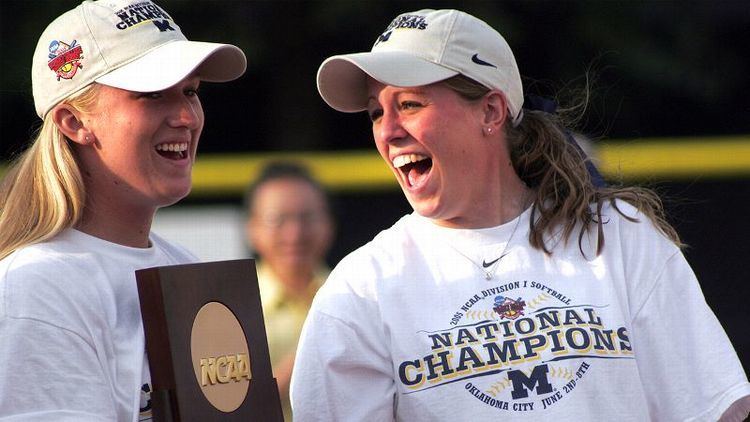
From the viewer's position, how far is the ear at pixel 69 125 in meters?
3.01

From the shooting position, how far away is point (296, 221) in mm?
5887

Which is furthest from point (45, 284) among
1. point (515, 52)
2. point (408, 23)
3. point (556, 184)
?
point (515, 52)

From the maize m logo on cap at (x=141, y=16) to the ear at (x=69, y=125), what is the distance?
0.23 m

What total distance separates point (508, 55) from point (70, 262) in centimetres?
132

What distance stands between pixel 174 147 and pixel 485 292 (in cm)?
85

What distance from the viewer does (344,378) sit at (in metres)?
3.21

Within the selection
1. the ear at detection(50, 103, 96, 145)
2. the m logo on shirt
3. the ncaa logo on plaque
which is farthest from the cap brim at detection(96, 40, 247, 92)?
the m logo on shirt

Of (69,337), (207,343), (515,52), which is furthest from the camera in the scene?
(515,52)

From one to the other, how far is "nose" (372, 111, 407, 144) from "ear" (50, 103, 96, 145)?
0.74 meters

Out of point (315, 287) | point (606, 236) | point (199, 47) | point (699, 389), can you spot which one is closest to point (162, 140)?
point (199, 47)

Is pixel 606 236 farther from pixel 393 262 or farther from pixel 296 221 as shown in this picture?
pixel 296 221

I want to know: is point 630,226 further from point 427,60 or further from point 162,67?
point 162,67

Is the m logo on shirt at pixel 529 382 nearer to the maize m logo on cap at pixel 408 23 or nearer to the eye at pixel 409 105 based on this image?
the eye at pixel 409 105

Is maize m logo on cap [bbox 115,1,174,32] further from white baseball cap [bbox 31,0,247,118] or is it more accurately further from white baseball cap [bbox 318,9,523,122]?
white baseball cap [bbox 318,9,523,122]
